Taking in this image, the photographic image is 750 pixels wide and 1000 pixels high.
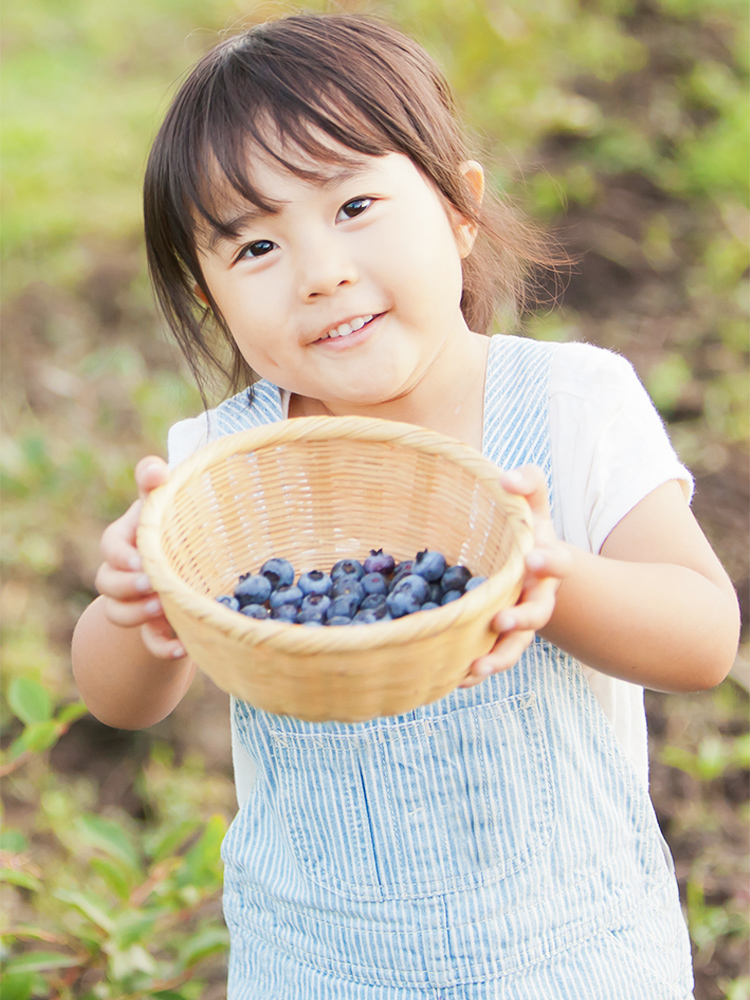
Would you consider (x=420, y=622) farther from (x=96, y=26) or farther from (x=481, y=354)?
(x=96, y=26)

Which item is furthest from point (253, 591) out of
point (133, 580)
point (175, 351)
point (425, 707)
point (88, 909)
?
point (175, 351)

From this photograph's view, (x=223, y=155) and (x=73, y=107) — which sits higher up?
(x=223, y=155)

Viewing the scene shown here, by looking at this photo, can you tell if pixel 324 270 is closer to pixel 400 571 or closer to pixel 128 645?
pixel 400 571

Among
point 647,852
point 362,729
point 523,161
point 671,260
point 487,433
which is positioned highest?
point 487,433

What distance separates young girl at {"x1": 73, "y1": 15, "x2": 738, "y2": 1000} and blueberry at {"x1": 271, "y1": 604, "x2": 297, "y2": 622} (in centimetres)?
22

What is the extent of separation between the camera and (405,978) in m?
1.18

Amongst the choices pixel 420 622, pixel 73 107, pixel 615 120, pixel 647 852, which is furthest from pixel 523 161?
pixel 420 622

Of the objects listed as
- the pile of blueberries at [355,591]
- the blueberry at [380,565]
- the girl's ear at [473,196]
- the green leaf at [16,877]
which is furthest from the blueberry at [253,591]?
the green leaf at [16,877]

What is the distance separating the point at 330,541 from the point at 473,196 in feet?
1.64

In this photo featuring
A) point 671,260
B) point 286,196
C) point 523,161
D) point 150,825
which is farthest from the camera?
point 523,161

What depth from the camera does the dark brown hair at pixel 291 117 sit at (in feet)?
3.84

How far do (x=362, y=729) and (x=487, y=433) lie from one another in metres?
0.38

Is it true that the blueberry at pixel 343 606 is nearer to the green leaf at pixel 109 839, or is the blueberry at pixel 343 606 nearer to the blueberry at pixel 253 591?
the blueberry at pixel 253 591

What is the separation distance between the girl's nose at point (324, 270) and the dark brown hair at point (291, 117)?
0.08 metres
